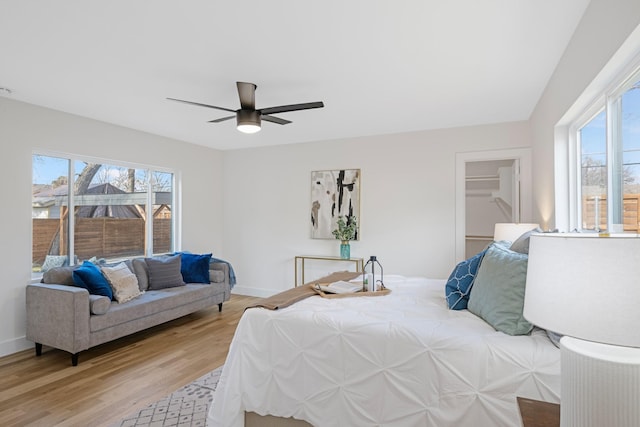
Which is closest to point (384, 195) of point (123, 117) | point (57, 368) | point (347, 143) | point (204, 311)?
point (347, 143)

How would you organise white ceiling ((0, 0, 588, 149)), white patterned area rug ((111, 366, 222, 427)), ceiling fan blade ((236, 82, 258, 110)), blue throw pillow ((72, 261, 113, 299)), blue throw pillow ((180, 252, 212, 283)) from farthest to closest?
blue throw pillow ((180, 252, 212, 283)) < blue throw pillow ((72, 261, 113, 299)) < ceiling fan blade ((236, 82, 258, 110)) < white patterned area rug ((111, 366, 222, 427)) < white ceiling ((0, 0, 588, 149))

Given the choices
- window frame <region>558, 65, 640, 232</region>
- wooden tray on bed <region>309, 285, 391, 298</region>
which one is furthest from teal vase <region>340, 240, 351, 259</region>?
window frame <region>558, 65, 640, 232</region>

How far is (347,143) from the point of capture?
540 centimetres

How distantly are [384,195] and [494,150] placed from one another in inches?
59.0

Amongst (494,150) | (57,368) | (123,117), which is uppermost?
(123,117)

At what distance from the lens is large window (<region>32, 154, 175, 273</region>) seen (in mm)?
3998

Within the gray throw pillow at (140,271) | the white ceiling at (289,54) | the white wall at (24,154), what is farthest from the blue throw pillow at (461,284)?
the white wall at (24,154)

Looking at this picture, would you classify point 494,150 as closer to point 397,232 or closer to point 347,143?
point 397,232

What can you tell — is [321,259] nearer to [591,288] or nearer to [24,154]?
[24,154]

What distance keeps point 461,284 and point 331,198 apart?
10.8 feet

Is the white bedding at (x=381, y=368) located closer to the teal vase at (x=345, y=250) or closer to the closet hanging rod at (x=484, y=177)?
the teal vase at (x=345, y=250)

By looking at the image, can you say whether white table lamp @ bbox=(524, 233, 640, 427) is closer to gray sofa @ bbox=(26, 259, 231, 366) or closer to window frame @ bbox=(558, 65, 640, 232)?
window frame @ bbox=(558, 65, 640, 232)

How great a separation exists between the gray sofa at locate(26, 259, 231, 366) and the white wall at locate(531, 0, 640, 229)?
4.06m

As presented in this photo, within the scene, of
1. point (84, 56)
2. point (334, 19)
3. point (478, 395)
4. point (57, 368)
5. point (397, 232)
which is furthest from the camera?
point (397, 232)
